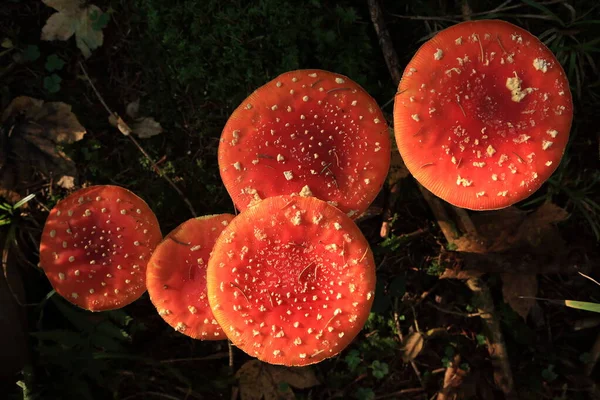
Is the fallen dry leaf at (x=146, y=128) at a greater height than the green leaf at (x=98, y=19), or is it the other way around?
the green leaf at (x=98, y=19)

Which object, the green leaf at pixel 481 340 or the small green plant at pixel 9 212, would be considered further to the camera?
the green leaf at pixel 481 340

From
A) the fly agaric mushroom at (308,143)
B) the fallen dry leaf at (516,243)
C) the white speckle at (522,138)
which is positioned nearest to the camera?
the white speckle at (522,138)

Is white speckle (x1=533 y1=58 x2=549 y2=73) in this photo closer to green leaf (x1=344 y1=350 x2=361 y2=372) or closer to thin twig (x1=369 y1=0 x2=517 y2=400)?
thin twig (x1=369 y1=0 x2=517 y2=400)

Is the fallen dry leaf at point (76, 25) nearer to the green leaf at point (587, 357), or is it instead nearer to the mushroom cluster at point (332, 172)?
the mushroom cluster at point (332, 172)

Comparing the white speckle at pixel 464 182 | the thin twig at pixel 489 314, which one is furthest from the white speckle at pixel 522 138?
the thin twig at pixel 489 314

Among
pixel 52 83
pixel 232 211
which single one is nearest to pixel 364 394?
pixel 232 211

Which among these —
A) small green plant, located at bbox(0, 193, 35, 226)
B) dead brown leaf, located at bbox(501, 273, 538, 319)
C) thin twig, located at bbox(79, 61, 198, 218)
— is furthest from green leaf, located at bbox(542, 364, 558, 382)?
small green plant, located at bbox(0, 193, 35, 226)

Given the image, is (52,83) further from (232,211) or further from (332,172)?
(332,172)

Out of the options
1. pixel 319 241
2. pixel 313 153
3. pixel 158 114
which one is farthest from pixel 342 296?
pixel 158 114
